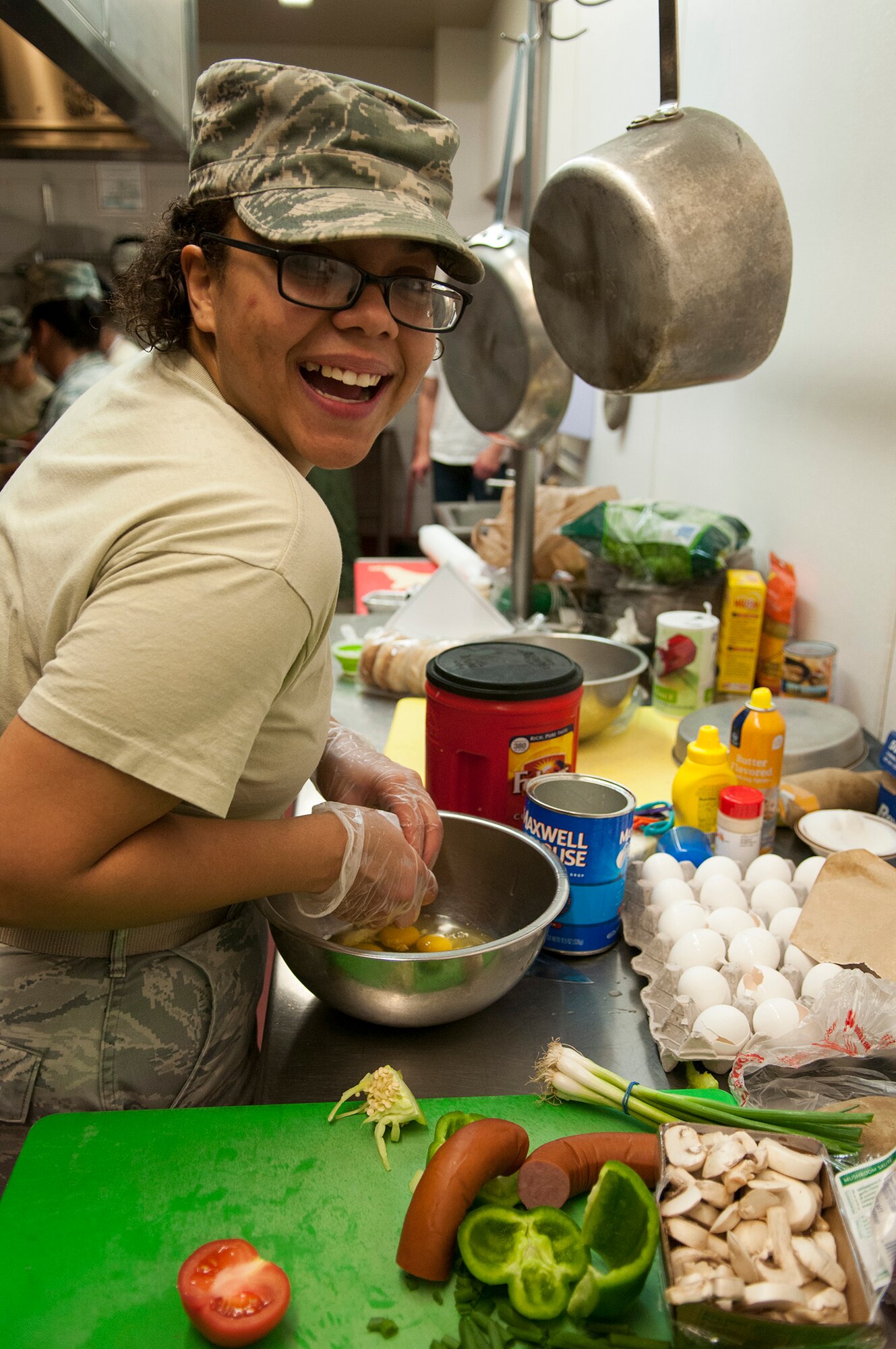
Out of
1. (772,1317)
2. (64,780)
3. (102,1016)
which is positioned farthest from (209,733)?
(772,1317)

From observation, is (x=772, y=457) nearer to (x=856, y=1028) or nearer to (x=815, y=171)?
(x=815, y=171)

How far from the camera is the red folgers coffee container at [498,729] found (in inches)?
51.9

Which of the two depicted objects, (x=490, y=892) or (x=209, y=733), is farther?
(x=490, y=892)

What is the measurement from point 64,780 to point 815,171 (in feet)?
6.19

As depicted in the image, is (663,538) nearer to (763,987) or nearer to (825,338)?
(825,338)

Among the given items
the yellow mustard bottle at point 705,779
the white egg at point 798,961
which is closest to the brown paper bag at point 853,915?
the white egg at point 798,961

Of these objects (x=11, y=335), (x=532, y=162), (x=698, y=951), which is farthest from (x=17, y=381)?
(x=698, y=951)

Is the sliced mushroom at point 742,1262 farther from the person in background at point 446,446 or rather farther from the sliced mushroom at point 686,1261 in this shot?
the person in background at point 446,446

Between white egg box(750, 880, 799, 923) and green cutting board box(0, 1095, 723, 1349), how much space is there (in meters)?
0.40

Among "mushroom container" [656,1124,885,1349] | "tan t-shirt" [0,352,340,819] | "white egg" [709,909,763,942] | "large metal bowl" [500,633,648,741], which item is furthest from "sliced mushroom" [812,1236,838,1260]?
"large metal bowl" [500,633,648,741]

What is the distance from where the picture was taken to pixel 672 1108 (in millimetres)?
905

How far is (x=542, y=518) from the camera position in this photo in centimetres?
277

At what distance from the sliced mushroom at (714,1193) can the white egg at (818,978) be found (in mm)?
364

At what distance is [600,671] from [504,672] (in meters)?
0.68
